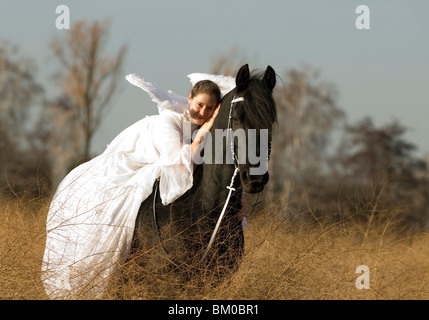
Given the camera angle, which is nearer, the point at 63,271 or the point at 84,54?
the point at 63,271

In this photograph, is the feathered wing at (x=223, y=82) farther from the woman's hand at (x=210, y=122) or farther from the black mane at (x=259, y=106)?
the black mane at (x=259, y=106)

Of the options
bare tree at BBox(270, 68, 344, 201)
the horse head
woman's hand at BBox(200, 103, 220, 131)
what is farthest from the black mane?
bare tree at BBox(270, 68, 344, 201)

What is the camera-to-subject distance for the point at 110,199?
4871 millimetres

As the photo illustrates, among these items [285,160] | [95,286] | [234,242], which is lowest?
[285,160]

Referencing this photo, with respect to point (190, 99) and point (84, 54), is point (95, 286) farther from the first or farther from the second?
point (84, 54)

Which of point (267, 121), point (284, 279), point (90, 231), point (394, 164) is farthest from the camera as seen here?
point (394, 164)

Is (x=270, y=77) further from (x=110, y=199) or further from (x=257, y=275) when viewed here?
(x=257, y=275)

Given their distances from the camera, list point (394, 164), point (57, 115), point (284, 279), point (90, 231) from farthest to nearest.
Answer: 1. point (57, 115)
2. point (394, 164)
3. point (284, 279)
4. point (90, 231)

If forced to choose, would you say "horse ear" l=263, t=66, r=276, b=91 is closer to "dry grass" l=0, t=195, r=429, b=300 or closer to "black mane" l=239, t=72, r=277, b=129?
"black mane" l=239, t=72, r=277, b=129

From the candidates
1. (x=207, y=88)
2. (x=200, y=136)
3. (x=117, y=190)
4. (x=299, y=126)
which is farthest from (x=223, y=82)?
(x=299, y=126)

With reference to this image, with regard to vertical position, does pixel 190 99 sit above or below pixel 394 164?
above

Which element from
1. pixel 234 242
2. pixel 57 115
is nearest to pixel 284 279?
pixel 234 242

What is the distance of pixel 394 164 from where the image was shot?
16.1m

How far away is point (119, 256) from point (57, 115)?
1319 cm
